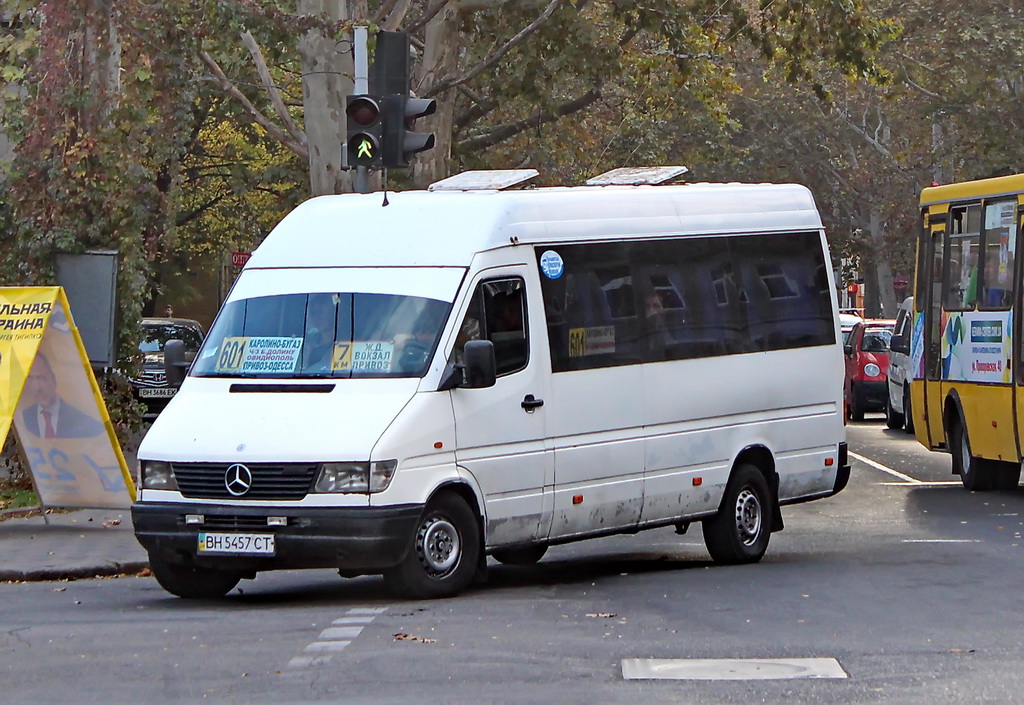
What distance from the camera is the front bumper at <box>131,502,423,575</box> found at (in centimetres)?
1062

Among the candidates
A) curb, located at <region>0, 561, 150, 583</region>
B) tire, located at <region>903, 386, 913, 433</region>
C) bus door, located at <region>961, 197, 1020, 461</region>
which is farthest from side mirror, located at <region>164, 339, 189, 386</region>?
tire, located at <region>903, 386, 913, 433</region>

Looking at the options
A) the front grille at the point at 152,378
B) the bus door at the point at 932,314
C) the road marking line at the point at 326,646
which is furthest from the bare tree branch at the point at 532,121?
the road marking line at the point at 326,646

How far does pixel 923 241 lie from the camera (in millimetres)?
21266

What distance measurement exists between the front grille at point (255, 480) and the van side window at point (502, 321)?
4.39 ft

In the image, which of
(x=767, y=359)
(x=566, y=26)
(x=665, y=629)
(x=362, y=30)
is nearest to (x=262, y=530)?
(x=665, y=629)

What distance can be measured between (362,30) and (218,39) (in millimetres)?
5294

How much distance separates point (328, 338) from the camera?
11.5m

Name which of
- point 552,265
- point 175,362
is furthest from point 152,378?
point 552,265

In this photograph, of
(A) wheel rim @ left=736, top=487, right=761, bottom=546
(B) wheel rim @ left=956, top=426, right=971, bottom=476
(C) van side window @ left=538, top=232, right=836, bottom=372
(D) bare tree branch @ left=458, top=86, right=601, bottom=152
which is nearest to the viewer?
(C) van side window @ left=538, top=232, right=836, bottom=372

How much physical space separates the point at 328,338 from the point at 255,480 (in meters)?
1.05

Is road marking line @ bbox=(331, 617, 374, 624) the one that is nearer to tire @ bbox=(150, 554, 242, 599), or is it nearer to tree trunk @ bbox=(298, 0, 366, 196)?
tire @ bbox=(150, 554, 242, 599)

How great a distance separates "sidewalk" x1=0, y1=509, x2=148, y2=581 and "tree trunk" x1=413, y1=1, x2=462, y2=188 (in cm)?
1114

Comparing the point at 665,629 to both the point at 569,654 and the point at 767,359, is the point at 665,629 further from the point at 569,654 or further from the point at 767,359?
the point at 767,359

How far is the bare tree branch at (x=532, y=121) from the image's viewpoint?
31.5 metres
